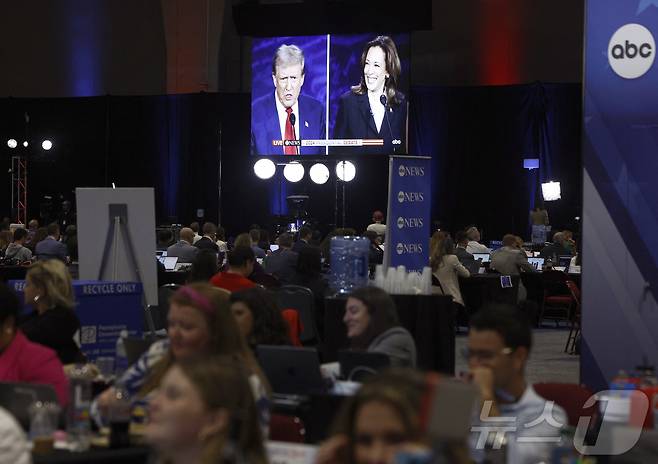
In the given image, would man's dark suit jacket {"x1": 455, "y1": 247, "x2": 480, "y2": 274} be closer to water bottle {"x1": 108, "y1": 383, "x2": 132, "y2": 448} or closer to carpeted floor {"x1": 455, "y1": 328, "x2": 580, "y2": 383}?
carpeted floor {"x1": 455, "y1": 328, "x2": 580, "y2": 383}

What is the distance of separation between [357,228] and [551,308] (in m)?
7.28

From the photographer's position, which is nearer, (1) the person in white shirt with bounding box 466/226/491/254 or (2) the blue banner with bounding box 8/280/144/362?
(2) the blue banner with bounding box 8/280/144/362

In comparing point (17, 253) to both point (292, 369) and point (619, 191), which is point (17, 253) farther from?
point (292, 369)

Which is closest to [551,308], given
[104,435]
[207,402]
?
[104,435]

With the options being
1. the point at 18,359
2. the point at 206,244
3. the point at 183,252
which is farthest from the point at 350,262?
the point at 206,244

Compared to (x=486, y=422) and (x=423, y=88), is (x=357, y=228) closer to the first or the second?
(x=423, y=88)

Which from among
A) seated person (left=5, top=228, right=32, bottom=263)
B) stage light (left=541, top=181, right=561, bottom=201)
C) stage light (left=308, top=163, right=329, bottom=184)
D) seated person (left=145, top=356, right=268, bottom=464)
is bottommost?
seated person (left=5, top=228, right=32, bottom=263)

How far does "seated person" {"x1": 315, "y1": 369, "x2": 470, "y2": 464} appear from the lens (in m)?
2.11

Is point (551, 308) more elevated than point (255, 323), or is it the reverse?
point (255, 323)

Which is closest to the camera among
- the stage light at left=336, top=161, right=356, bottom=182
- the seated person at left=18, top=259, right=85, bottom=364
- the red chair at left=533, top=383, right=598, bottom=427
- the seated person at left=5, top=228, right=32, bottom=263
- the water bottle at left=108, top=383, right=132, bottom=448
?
the water bottle at left=108, top=383, right=132, bottom=448

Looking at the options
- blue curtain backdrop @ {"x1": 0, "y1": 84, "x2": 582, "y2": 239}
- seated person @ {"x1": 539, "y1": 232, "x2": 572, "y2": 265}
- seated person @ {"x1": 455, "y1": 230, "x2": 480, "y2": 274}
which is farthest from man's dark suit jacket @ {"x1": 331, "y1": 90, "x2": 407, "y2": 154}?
seated person @ {"x1": 455, "y1": 230, "x2": 480, "y2": 274}

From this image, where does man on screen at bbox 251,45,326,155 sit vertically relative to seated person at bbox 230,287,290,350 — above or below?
above

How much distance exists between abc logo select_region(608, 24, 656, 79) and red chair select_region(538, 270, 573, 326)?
28.4 feet

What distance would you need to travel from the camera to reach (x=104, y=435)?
4.35 meters
